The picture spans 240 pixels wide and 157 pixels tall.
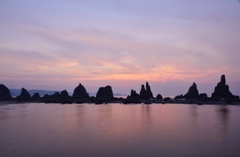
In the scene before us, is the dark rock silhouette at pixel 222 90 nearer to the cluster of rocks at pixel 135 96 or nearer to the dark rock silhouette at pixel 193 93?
the cluster of rocks at pixel 135 96

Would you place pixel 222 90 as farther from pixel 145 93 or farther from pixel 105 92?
pixel 105 92

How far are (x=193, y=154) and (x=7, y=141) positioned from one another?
47.3ft

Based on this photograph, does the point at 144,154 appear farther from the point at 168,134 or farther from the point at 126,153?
the point at 168,134

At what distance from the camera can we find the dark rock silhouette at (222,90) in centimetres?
9962

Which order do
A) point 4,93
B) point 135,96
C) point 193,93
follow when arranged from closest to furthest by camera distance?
point 193,93
point 135,96
point 4,93

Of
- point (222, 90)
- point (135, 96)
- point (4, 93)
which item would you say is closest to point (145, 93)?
point (135, 96)

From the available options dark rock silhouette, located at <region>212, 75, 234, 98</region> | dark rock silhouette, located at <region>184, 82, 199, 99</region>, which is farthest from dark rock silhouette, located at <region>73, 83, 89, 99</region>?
dark rock silhouette, located at <region>212, 75, 234, 98</region>

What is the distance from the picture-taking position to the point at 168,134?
22.8m

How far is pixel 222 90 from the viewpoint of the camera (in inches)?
3937

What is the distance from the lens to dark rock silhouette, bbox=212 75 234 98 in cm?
9962

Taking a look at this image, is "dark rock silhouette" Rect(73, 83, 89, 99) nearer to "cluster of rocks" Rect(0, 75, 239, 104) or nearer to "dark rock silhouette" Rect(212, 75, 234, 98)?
"cluster of rocks" Rect(0, 75, 239, 104)

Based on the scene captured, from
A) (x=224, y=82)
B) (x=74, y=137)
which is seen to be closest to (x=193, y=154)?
(x=74, y=137)

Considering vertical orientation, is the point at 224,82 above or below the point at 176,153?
above

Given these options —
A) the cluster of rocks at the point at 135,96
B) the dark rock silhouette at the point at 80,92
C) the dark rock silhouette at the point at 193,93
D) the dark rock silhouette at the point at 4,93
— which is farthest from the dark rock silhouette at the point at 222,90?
the dark rock silhouette at the point at 4,93
